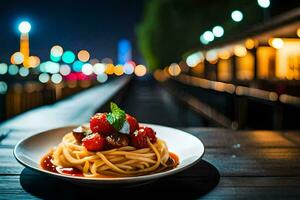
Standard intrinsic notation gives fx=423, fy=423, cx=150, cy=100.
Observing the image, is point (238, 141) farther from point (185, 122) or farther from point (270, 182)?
point (185, 122)

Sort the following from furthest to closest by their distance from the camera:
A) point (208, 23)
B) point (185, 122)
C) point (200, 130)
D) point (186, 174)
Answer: point (208, 23), point (185, 122), point (200, 130), point (186, 174)

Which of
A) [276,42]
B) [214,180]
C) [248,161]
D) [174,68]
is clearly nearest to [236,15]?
[276,42]

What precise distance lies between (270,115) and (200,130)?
13.5ft

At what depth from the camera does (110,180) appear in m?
1.45

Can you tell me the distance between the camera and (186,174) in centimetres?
184

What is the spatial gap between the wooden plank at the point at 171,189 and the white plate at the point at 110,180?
0.25 ft

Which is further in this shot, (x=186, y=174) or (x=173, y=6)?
(x=173, y=6)

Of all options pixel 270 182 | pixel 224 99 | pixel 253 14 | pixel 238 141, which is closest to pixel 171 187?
pixel 270 182

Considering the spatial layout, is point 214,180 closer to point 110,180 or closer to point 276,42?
point 110,180

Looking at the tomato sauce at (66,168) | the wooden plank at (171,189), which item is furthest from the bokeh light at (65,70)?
the wooden plank at (171,189)

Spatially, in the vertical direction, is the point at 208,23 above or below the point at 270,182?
above

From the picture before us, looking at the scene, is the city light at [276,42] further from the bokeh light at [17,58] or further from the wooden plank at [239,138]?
the bokeh light at [17,58]

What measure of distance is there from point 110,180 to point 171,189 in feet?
0.95

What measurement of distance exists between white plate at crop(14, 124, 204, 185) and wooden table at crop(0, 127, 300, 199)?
74mm
